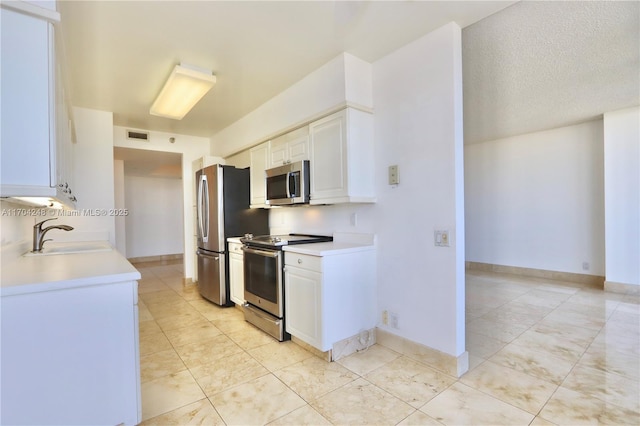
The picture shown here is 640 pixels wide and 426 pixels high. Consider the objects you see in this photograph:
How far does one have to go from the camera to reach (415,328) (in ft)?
7.98

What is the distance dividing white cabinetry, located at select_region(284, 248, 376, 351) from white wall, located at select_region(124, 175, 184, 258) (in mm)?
5273

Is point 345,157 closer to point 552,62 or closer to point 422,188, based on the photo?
point 422,188

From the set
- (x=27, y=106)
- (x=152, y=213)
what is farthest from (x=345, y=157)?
(x=152, y=213)

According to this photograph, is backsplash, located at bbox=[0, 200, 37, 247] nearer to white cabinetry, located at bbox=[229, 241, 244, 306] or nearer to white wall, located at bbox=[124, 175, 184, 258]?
white cabinetry, located at bbox=[229, 241, 244, 306]

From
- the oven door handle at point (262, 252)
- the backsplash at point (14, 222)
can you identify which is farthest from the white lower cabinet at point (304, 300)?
the backsplash at point (14, 222)

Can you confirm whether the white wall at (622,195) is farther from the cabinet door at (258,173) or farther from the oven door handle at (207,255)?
the oven door handle at (207,255)

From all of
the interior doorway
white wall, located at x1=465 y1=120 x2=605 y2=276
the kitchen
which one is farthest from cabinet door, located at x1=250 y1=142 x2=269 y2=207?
white wall, located at x1=465 y1=120 x2=605 y2=276

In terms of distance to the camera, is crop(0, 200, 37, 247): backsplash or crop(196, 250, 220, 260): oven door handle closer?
crop(0, 200, 37, 247): backsplash

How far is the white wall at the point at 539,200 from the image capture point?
4.69m

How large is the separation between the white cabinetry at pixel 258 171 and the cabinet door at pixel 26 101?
2285mm

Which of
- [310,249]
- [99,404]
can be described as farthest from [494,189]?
[99,404]

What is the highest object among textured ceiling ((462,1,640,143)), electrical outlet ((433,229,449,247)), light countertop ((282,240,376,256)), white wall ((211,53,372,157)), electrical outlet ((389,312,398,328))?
textured ceiling ((462,1,640,143))

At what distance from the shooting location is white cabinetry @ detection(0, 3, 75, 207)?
1.35 meters

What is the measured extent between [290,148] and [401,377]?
2.36m
